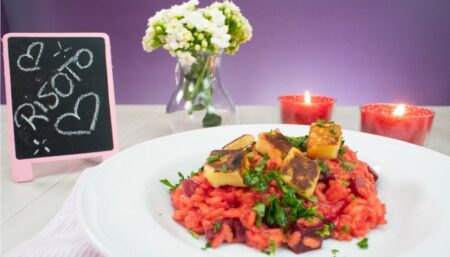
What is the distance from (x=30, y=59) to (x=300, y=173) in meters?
1.15

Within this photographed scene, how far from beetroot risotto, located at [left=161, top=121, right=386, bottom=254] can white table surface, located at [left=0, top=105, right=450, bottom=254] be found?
44cm

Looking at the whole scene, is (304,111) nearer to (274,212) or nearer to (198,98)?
(198,98)

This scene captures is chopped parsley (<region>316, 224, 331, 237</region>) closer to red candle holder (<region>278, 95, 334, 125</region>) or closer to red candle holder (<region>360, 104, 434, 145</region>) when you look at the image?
red candle holder (<region>360, 104, 434, 145</region>)

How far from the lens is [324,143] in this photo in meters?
1.22

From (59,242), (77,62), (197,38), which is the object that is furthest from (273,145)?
(77,62)

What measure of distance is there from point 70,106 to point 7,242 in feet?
2.19

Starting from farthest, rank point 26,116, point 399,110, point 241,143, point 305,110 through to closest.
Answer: point 305,110 < point 399,110 < point 26,116 < point 241,143

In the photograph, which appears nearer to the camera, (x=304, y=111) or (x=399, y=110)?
(x=399, y=110)

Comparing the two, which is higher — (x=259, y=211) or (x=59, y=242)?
(x=259, y=211)

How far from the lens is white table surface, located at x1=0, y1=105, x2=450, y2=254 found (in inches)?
47.3

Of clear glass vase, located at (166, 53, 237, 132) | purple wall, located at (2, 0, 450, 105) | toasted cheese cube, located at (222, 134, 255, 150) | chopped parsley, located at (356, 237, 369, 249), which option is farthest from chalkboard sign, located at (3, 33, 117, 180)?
purple wall, located at (2, 0, 450, 105)

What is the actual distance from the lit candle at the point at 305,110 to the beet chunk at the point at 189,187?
0.91 meters

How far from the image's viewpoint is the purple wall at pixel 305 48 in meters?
4.69

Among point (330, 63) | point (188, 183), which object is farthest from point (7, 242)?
point (330, 63)
